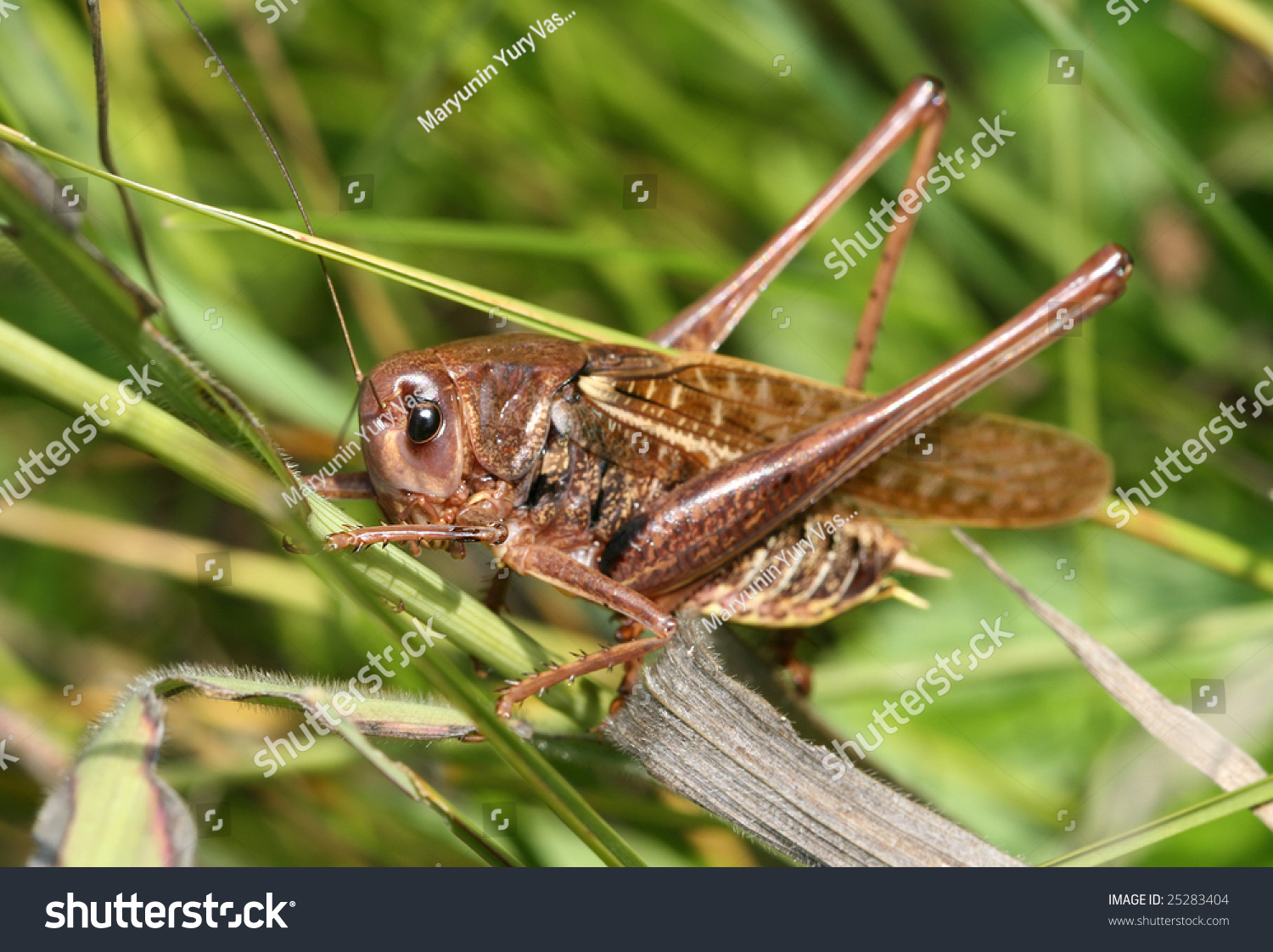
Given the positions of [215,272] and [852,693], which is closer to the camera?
[852,693]

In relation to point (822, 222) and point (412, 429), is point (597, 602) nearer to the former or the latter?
point (412, 429)

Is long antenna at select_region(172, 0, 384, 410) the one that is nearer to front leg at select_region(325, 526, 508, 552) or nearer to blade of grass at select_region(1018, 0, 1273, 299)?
front leg at select_region(325, 526, 508, 552)

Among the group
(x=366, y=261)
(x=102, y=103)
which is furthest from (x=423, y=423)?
(x=102, y=103)

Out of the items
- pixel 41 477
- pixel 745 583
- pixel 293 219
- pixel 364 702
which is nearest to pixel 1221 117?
pixel 745 583

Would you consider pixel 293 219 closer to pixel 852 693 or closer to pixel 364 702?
pixel 364 702

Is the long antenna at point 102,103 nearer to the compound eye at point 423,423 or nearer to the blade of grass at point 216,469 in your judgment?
the blade of grass at point 216,469
